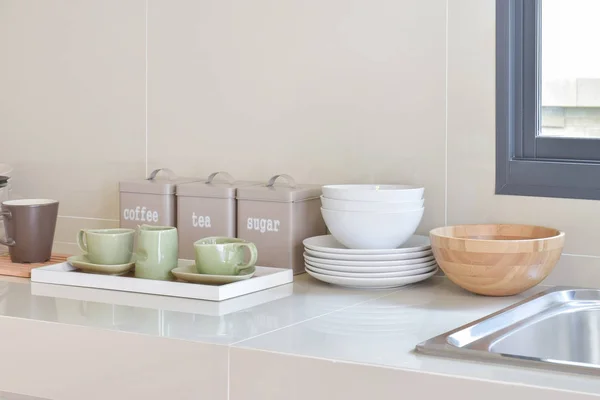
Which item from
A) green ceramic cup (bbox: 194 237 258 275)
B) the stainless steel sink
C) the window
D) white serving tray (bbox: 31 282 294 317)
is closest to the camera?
the stainless steel sink

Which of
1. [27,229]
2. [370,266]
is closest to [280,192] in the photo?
[370,266]

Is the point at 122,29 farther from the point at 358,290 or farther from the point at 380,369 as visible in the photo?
the point at 380,369

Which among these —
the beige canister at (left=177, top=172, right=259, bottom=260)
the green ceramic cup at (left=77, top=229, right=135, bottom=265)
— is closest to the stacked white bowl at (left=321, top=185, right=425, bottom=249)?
the beige canister at (left=177, top=172, right=259, bottom=260)

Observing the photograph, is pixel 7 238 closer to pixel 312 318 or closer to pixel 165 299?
pixel 165 299

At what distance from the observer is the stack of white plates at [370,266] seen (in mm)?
1751

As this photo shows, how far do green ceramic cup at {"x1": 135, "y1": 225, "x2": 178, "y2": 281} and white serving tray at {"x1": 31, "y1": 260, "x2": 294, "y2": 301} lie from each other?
37 mm

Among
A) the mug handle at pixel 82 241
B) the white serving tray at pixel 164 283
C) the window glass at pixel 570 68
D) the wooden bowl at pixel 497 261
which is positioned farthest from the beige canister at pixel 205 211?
the window glass at pixel 570 68

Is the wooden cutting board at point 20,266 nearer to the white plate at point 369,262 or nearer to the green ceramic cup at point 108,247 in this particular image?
the green ceramic cup at point 108,247

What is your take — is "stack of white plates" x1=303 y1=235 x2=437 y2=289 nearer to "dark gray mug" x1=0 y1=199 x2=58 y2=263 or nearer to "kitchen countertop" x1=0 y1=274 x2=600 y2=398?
"kitchen countertop" x1=0 y1=274 x2=600 y2=398

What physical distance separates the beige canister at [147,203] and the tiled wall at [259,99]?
0.60ft

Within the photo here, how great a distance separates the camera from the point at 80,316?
155cm

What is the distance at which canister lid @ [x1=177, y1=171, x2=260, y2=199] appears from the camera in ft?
6.47

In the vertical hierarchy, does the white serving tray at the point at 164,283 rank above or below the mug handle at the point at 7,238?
below

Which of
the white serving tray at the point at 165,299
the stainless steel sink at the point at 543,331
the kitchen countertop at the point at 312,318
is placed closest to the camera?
the kitchen countertop at the point at 312,318
